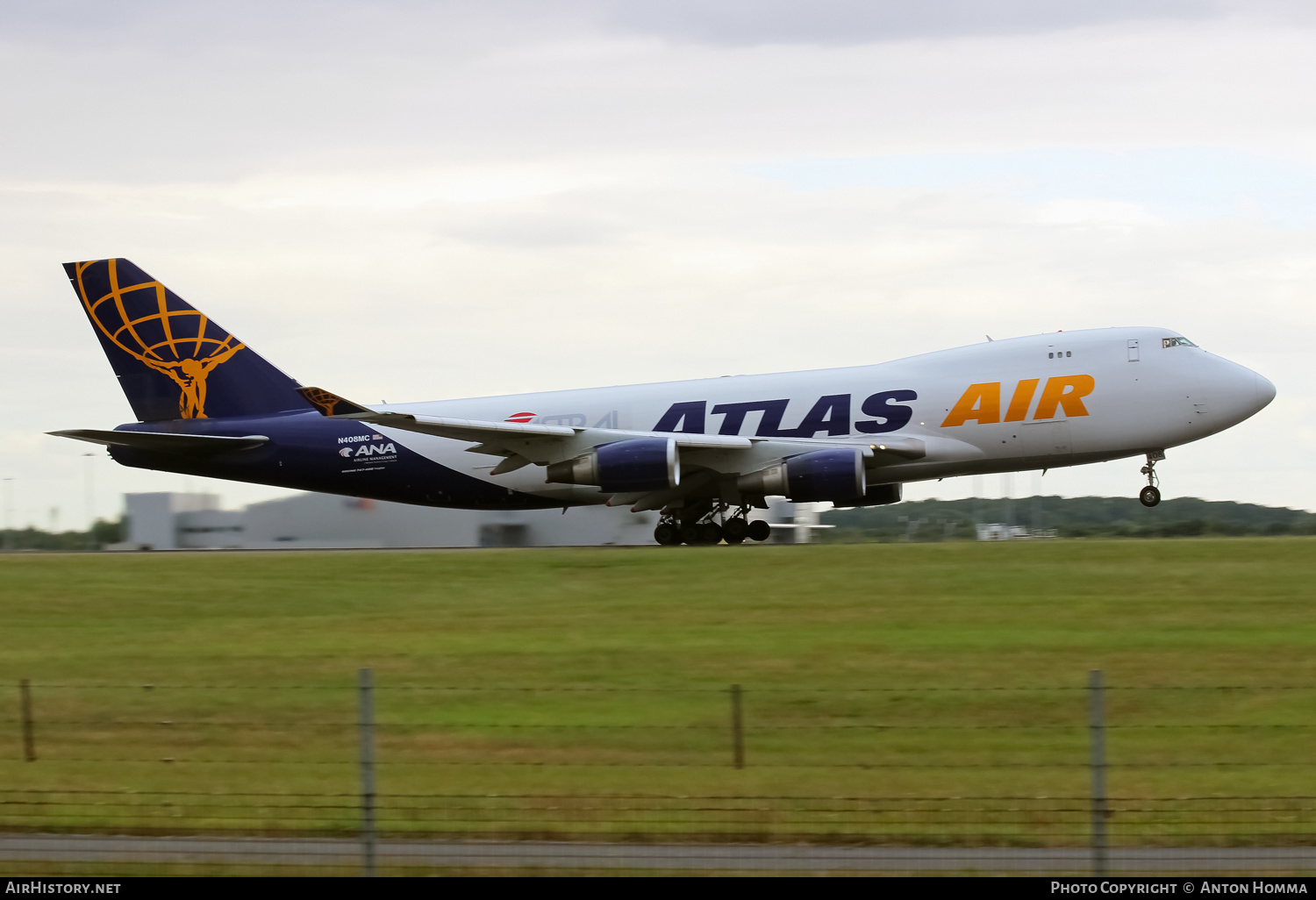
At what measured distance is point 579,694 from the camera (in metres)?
15.8

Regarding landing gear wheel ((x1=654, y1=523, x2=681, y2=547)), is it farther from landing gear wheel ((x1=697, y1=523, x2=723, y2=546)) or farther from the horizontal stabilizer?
the horizontal stabilizer

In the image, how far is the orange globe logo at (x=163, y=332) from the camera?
117ft

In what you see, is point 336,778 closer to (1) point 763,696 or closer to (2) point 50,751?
(2) point 50,751

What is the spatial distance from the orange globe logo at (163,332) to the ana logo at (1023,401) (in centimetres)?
1792

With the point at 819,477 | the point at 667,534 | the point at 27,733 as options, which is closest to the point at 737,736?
the point at 27,733

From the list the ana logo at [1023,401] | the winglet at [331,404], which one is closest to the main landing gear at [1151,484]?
the ana logo at [1023,401]

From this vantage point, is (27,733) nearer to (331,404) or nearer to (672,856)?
(672,856)

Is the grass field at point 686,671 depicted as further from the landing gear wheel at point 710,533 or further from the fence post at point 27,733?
the landing gear wheel at point 710,533

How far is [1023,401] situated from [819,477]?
477 centimetres

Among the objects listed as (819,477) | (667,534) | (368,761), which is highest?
(819,477)

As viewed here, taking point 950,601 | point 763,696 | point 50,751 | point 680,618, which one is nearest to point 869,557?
point 950,601

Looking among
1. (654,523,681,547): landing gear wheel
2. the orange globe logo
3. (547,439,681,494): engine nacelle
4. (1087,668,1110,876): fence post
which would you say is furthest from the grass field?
the orange globe logo

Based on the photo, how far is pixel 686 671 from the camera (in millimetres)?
16953

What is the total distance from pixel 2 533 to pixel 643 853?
44634 mm
